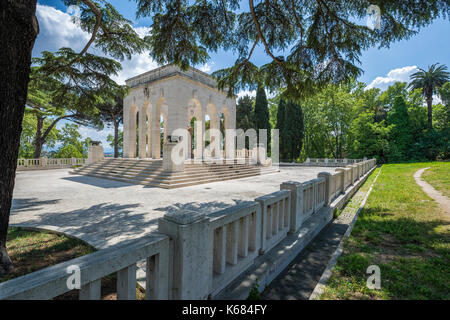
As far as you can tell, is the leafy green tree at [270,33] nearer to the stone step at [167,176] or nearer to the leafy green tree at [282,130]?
the stone step at [167,176]

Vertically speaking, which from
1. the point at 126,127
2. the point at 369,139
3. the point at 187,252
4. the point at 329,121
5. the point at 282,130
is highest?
the point at 329,121

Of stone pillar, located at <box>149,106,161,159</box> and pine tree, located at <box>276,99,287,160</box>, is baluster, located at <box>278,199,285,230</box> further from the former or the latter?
pine tree, located at <box>276,99,287,160</box>

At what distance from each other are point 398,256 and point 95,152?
19462 millimetres

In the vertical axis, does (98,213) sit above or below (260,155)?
below

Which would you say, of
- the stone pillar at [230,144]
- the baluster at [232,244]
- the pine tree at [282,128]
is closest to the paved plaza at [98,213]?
the baluster at [232,244]

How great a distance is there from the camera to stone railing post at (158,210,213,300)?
1.68 meters

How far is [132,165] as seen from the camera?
46.0 feet

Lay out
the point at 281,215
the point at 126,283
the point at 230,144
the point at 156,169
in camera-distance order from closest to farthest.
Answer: the point at 126,283
the point at 281,215
the point at 156,169
the point at 230,144

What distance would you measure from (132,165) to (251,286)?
13.5 m

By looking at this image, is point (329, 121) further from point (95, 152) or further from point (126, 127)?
point (95, 152)

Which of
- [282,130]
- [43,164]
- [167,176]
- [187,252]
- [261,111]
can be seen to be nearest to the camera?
[187,252]

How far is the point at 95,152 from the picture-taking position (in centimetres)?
1719

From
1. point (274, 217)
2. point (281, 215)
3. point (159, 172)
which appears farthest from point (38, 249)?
point (159, 172)

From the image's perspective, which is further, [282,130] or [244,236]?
[282,130]
